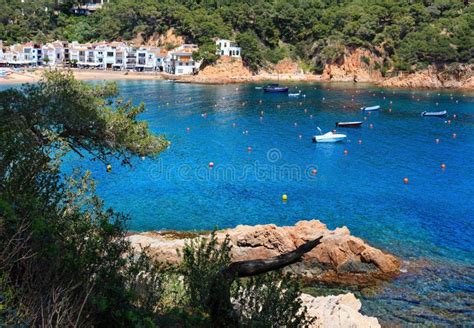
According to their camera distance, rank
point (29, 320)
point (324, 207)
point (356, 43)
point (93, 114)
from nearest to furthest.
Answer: point (29, 320)
point (93, 114)
point (324, 207)
point (356, 43)

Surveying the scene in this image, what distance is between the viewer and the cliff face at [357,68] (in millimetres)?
108562

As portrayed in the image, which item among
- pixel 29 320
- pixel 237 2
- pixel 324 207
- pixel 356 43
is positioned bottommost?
pixel 324 207

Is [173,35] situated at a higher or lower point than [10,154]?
higher

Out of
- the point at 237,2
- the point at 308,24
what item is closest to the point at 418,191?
the point at 308,24

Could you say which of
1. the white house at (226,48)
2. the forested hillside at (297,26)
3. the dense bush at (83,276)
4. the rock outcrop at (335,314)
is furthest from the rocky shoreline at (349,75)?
the dense bush at (83,276)

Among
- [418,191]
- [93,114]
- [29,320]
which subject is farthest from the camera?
[418,191]

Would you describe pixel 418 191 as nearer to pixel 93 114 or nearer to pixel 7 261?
pixel 93 114

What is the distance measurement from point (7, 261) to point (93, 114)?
11061 millimetres

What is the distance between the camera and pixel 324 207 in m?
31.4

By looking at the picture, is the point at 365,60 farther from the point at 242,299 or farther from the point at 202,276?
the point at 242,299

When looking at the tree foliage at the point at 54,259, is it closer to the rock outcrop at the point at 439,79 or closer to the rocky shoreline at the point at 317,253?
the rocky shoreline at the point at 317,253

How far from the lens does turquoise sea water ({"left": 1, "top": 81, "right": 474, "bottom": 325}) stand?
22.3 meters

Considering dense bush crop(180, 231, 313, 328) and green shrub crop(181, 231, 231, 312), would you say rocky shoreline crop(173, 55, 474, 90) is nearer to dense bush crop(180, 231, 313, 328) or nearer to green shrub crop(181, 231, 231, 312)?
green shrub crop(181, 231, 231, 312)

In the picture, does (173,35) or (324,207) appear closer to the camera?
(324,207)
